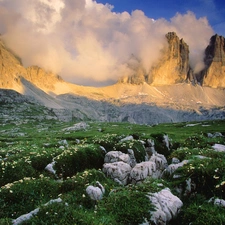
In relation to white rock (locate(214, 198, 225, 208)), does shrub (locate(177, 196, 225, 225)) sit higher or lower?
lower

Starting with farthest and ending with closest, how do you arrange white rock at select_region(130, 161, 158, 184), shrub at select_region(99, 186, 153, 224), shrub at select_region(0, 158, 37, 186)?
white rock at select_region(130, 161, 158, 184) < shrub at select_region(0, 158, 37, 186) < shrub at select_region(99, 186, 153, 224)

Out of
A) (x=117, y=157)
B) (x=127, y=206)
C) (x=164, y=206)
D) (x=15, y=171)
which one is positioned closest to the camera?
(x=127, y=206)

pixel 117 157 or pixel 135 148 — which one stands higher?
pixel 135 148

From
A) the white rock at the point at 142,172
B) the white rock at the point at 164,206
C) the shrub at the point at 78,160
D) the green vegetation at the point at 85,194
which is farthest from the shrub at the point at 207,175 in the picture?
the shrub at the point at 78,160

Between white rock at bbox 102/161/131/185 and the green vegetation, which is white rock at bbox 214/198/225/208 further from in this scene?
white rock at bbox 102/161/131/185

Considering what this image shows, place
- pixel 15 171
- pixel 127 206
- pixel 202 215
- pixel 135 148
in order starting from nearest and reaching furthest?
pixel 202 215 → pixel 127 206 → pixel 15 171 → pixel 135 148

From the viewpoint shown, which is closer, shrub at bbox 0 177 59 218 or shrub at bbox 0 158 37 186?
shrub at bbox 0 177 59 218

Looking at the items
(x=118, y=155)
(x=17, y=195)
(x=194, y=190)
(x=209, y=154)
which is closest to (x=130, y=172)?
(x=118, y=155)

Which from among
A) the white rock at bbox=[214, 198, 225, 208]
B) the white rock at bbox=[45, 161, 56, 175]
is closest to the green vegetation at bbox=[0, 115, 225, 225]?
the white rock at bbox=[45, 161, 56, 175]

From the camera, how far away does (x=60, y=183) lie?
1767 cm

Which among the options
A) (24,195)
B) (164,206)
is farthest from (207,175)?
(24,195)

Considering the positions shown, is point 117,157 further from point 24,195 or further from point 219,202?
point 219,202

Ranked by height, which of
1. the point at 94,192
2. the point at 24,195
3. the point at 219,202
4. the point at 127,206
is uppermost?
the point at 219,202

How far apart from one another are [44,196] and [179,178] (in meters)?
10.1
